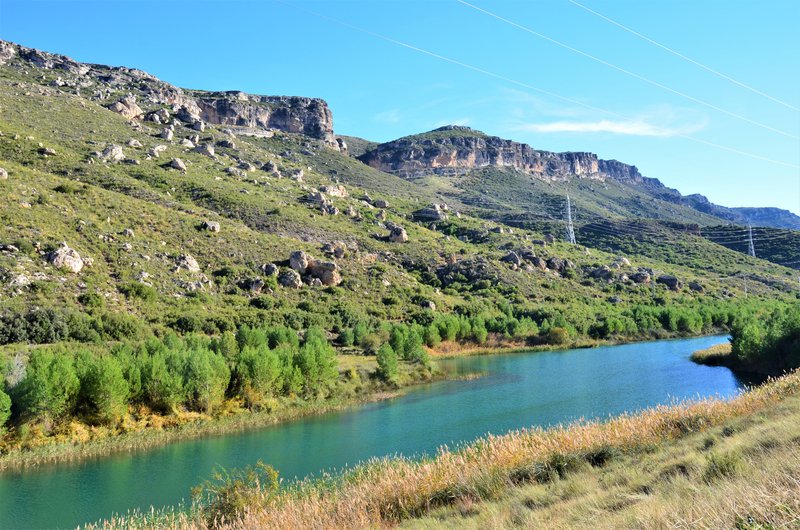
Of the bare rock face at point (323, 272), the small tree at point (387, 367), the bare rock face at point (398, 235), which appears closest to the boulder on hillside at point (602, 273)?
the bare rock face at point (398, 235)

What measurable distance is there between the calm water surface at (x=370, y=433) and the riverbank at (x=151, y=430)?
108 cm

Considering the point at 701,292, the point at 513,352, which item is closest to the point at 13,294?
the point at 513,352

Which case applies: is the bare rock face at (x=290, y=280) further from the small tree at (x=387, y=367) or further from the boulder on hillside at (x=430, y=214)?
the boulder on hillside at (x=430, y=214)

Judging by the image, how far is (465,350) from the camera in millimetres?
62156

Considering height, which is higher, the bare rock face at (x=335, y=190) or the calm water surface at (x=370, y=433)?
the bare rock face at (x=335, y=190)

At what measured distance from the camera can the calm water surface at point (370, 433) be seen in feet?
63.7

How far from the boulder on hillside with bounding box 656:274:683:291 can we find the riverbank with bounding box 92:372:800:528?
8809cm

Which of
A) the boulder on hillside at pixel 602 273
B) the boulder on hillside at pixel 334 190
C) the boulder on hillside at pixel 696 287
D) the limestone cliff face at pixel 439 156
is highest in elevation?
the limestone cliff face at pixel 439 156

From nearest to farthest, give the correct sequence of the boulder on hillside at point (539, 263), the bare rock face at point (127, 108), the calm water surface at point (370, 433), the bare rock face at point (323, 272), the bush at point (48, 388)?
the calm water surface at point (370, 433) < the bush at point (48, 388) < the bare rock face at point (323, 272) < the boulder on hillside at point (539, 263) < the bare rock face at point (127, 108)

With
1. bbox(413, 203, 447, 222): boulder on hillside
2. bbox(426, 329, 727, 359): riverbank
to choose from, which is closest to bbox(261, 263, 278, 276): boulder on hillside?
bbox(426, 329, 727, 359): riverbank

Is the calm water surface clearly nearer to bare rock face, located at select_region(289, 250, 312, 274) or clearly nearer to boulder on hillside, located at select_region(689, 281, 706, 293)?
bare rock face, located at select_region(289, 250, 312, 274)

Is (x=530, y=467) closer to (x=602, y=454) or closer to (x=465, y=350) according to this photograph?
(x=602, y=454)

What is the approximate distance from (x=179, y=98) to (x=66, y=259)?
108826mm

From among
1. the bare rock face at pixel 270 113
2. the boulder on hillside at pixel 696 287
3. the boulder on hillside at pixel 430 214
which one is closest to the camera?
the boulder on hillside at pixel 696 287
